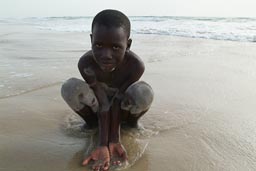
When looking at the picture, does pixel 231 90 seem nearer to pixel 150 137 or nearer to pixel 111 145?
pixel 150 137

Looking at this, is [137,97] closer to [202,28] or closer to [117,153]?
[117,153]

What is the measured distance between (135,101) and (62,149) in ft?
1.91

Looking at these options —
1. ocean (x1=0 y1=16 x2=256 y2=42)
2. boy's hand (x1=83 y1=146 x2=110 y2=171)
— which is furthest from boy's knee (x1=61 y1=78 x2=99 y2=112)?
ocean (x1=0 y1=16 x2=256 y2=42)

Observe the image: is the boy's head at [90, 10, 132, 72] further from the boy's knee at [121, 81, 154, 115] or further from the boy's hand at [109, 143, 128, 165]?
the boy's hand at [109, 143, 128, 165]

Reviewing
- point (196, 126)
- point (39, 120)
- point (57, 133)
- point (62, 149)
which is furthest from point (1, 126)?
point (196, 126)

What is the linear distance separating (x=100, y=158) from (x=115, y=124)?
28cm

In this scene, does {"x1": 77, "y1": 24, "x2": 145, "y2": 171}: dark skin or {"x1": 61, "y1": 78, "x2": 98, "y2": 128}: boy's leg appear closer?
{"x1": 77, "y1": 24, "x2": 145, "y2": 171}: dark skin

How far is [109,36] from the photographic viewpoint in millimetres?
1867

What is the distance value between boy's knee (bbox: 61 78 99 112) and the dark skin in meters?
0.05

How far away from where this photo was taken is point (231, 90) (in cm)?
374

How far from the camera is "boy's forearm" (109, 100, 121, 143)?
6.96 ft

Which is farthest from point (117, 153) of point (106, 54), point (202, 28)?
point (202, 28)

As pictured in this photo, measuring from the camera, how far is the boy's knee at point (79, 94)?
221cm

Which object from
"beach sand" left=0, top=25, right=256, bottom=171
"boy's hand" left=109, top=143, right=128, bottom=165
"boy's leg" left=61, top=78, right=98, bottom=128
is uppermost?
"boy's leg" left=61, top=78, right=98, bottom=128
